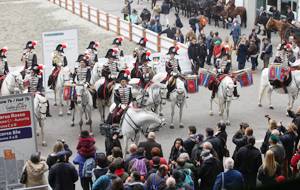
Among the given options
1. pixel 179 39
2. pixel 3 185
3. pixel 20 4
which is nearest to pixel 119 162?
pixel 3 185

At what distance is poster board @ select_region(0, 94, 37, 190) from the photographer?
10.9 metres

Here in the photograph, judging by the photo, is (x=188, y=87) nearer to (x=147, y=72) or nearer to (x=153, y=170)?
(x=147, y=72)

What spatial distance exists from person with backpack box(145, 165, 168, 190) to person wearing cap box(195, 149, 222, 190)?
1.07m

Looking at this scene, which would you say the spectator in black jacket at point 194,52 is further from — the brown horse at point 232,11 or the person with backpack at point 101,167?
the person with backpack at point 101,167

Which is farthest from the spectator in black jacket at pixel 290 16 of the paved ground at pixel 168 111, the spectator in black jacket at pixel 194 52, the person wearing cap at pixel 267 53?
the spectator in black jacket at pixel 194 52

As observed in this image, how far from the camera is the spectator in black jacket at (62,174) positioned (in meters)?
9.72

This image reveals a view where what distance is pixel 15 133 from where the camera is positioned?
11.0 meters

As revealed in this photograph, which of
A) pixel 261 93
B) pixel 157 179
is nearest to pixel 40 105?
pixel 157 179

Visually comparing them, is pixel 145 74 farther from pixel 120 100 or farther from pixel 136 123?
pixel 136 123

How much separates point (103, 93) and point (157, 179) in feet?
25.2

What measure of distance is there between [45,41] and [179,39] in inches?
296

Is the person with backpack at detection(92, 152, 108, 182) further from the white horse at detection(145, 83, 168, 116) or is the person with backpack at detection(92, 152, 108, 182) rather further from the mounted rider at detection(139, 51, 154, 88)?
the mounted rider at detection(139, 51, 154, 88)

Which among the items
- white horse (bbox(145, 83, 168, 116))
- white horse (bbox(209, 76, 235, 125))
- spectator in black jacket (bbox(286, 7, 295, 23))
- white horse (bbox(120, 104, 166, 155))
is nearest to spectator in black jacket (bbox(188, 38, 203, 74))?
white horse (bbox(209, 76, 235, 125))

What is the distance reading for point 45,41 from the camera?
19359 millimetres
